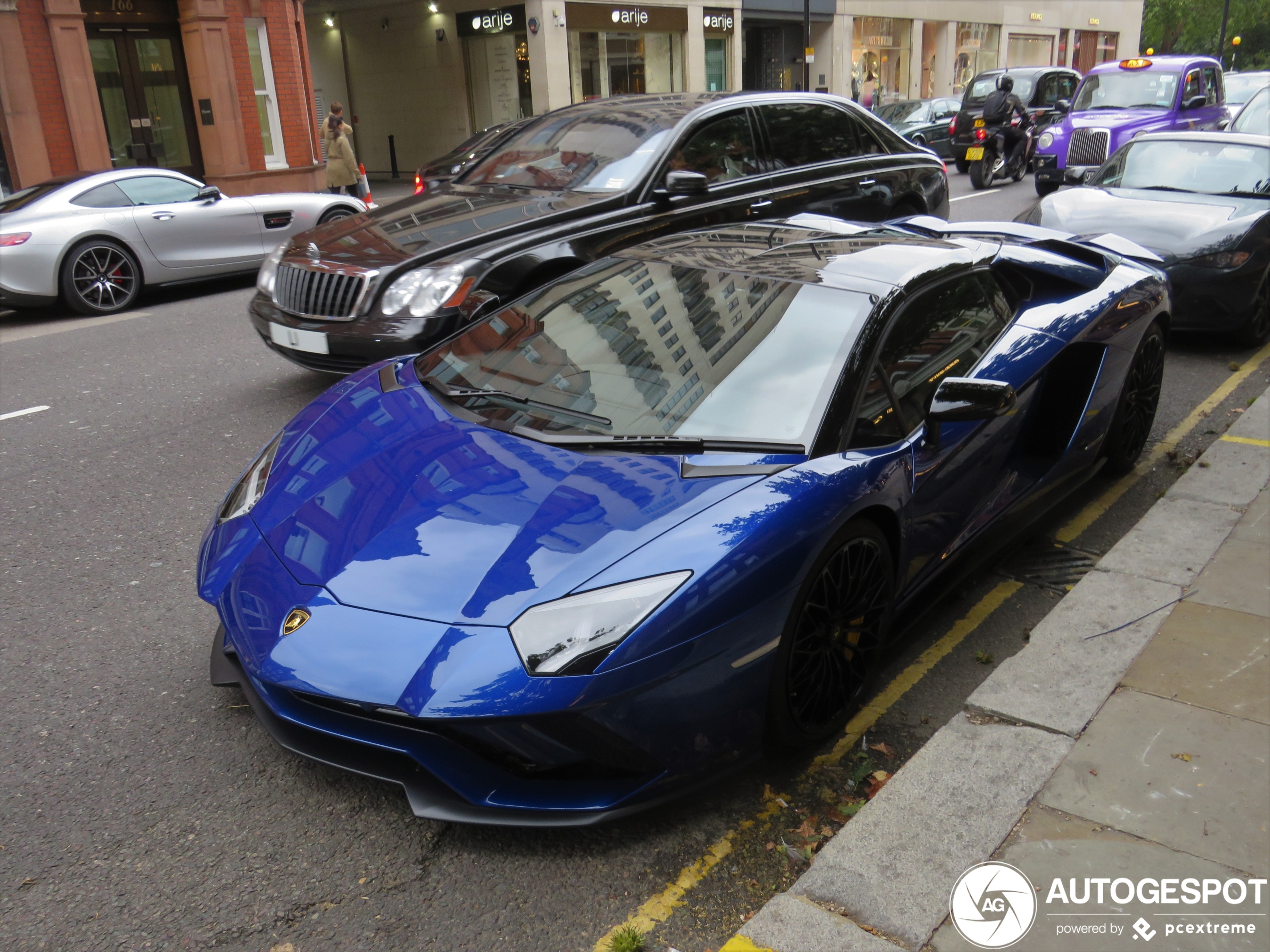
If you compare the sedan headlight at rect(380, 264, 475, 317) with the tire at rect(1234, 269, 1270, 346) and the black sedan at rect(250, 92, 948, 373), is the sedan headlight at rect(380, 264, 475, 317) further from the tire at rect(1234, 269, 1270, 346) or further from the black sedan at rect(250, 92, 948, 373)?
the tire at rect(1234, 269, 1270, 346)

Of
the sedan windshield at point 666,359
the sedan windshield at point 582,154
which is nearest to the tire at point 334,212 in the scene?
the sedan windshield at point 582,154

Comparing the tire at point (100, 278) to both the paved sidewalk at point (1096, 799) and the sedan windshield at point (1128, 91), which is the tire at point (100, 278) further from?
the sedan windshield at point (1128, 91)

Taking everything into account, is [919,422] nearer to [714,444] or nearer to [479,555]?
[714,444]

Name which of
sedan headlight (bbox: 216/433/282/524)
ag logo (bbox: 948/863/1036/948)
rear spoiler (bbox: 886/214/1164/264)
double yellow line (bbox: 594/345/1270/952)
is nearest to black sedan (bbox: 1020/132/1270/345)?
double yellow line (bbox: 594/345/1270/952)

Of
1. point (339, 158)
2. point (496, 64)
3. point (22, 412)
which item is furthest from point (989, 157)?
point (22, 412)

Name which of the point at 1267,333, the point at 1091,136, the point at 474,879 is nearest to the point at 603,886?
the point at 474,879

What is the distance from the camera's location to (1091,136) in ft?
50.3

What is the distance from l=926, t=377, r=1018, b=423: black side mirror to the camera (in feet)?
11.1

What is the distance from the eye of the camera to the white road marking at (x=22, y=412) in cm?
674

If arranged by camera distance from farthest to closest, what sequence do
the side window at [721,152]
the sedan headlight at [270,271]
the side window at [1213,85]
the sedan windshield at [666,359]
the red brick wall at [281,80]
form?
1. the red brick wall at [281,80]
2. the side window at [1213,85]
3. the side window at [721,152]
4. the sedan headlight at [270,271]
5. the sedan windshield at [666,359]

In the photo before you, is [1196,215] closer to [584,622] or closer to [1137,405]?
[1137,405]

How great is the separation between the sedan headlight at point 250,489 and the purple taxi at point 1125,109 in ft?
46.2

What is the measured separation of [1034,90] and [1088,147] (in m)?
6.56

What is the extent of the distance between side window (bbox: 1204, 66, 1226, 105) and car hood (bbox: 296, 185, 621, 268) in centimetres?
1376
